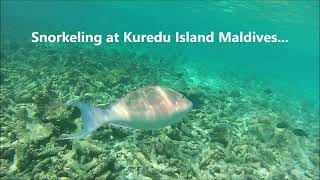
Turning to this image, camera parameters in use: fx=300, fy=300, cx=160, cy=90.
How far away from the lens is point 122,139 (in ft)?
24.1

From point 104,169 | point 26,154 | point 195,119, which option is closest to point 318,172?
point 195,119

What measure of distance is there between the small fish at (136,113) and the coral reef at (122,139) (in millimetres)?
470

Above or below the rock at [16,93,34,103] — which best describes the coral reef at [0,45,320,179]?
below

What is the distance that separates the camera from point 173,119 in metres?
3.85

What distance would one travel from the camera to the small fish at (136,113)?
3705mm

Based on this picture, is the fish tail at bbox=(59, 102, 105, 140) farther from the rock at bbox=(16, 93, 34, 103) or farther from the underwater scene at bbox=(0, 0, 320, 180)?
the rock at bbox=(16, 93, 34, 103)

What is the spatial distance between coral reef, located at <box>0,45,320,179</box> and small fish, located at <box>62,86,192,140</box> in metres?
0.47

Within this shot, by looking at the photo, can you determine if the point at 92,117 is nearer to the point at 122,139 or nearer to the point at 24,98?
the point at 122,139

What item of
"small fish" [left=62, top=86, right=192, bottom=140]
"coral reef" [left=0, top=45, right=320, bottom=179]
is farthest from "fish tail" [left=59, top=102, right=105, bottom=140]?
"coral reef" [left=0, top=45, right=320, bottom=179]

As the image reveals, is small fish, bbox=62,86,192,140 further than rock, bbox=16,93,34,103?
No

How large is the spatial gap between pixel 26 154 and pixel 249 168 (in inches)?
205

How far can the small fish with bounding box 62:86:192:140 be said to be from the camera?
3705 millimetres

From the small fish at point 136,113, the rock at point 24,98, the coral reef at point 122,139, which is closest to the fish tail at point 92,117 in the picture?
the small fish at point 136,113

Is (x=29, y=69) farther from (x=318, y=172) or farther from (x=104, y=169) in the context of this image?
(x=318, y=172)
